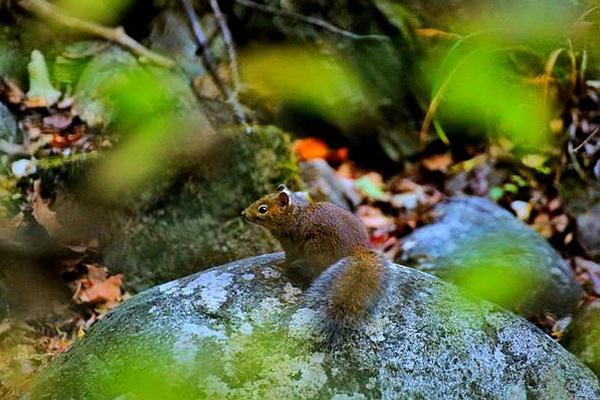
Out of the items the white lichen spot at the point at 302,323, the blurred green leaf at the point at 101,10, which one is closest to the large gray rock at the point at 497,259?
the white lichen spot at the point at 302,323

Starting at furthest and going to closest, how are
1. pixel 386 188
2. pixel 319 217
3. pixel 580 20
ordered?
pixel 386 188
pixel 580 20
pixel 319 217

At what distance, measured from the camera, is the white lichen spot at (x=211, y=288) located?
311 cm

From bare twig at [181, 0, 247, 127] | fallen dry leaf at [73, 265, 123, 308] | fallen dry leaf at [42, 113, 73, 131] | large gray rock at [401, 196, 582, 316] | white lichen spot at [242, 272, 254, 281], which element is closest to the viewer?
white lichen spot at [242, 272, 254, 281]

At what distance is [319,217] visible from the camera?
3.59m

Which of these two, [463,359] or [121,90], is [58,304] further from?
[463,359]

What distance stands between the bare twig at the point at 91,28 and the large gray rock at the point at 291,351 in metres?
3.20

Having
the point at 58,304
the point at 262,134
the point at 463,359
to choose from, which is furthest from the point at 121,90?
the point at 262,134

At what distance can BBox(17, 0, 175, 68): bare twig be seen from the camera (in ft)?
19.8

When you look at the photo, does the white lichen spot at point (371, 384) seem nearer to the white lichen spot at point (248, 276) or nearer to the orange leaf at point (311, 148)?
the white lichen spot at point (248, 276)

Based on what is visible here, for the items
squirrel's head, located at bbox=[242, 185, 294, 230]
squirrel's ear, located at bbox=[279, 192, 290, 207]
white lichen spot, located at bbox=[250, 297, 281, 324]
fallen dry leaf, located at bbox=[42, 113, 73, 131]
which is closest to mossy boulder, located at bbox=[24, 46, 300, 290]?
fallen dry leaf, located at bbox=[42, 113, 73, 131]

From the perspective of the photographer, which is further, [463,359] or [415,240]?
[415,240]

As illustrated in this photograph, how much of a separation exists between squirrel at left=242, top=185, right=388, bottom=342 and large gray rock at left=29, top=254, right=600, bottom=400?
7 cm

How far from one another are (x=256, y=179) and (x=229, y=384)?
2.42 metres

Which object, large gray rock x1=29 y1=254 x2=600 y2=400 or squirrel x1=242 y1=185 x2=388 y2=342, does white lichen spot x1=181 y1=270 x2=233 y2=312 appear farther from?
squirrel x1=242 y1=185 x2=388 y2=342
